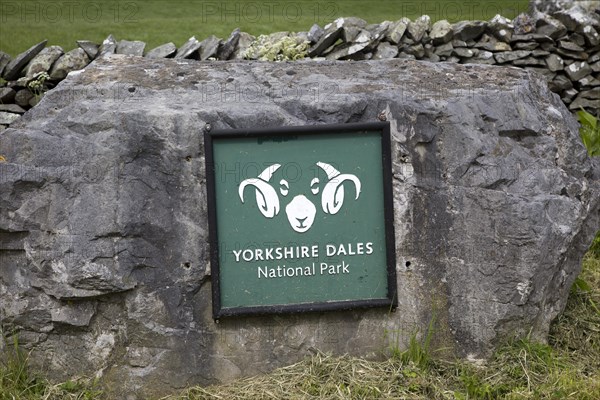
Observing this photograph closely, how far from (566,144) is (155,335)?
289cm

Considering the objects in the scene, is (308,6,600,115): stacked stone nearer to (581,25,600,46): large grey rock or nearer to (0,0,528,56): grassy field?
(581,25,600,46): large grey rock

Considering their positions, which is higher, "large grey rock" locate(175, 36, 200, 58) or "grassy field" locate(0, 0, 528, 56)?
"grassy field" locate(0, 0, 528, 56)

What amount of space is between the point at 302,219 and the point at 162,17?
4227mm

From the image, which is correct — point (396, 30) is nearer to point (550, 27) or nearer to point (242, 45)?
point (242, 45)

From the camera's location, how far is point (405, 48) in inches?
364

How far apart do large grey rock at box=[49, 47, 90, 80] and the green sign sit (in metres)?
4.00

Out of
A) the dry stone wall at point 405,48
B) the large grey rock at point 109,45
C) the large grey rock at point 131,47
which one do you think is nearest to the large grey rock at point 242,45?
the dry stone wall at point 405,48

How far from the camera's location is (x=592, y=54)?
996cm

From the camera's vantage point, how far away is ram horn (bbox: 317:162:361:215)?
5188 millimetres

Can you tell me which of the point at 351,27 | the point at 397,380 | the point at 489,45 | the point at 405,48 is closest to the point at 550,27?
the point at 489,45

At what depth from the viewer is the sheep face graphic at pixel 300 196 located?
16.9ft

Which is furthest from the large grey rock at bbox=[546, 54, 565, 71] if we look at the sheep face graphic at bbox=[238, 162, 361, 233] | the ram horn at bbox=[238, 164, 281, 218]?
the ram horn at bbox=[238, 164, 281, 218]

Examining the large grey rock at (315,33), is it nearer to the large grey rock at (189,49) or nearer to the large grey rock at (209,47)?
the large grey rock at (209,47)

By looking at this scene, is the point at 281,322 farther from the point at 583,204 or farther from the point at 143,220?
the point at 583,204
